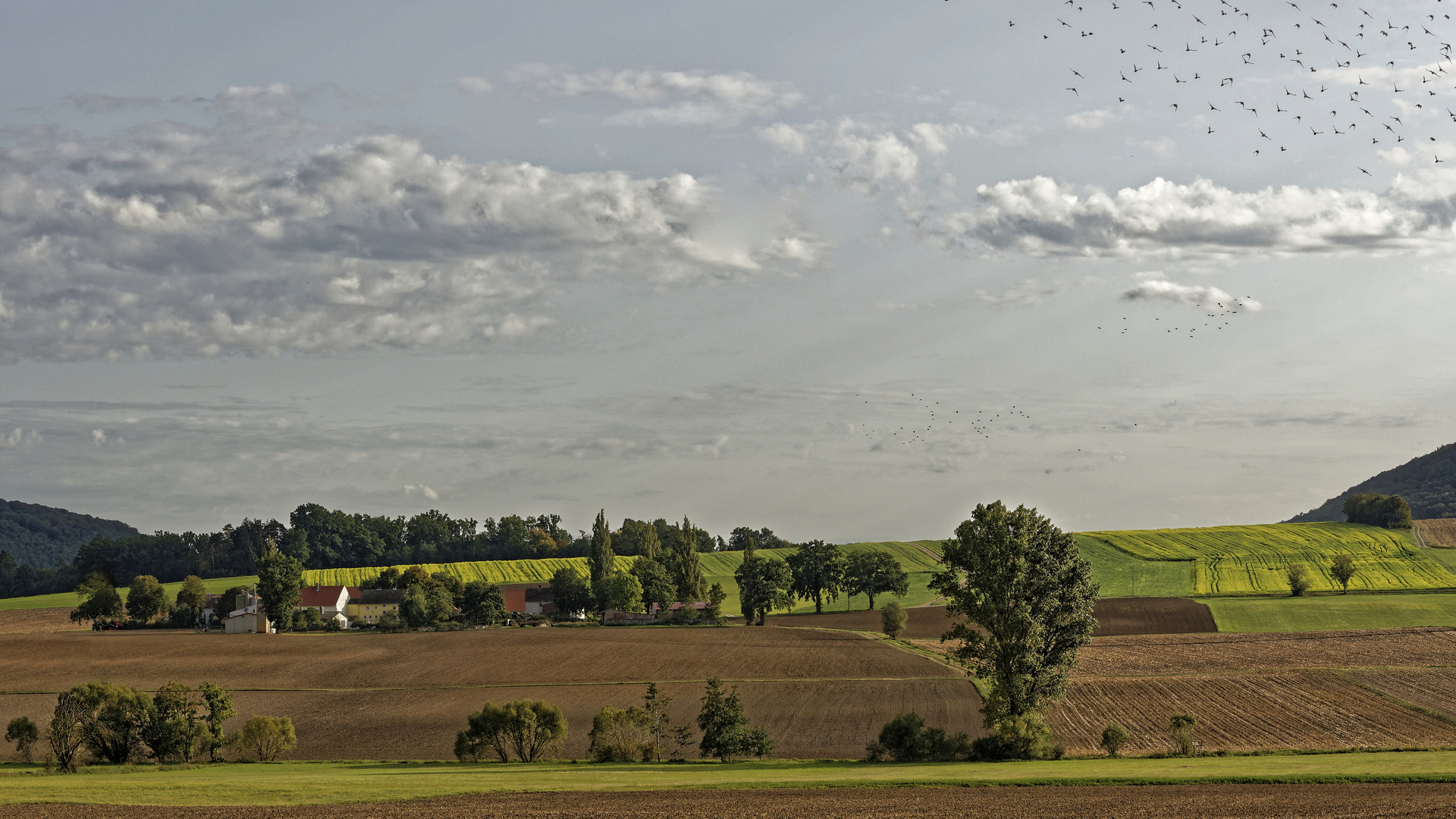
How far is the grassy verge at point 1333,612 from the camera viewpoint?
115250mm

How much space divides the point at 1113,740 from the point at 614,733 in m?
24.6

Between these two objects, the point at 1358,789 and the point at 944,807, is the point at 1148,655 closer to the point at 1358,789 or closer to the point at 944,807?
the point at 1358,789

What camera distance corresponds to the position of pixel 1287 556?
558 feet

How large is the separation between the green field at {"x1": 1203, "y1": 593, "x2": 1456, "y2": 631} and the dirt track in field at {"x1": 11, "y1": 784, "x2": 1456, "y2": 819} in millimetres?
84036

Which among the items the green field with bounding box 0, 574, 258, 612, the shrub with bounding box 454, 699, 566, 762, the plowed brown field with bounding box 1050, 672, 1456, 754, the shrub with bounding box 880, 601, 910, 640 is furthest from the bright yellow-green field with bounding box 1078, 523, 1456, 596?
the green field with bounding box 0, 574, 258, 612

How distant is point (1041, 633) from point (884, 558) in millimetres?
93934

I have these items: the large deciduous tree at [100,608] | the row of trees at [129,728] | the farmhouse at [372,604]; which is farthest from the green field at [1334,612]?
the large deciduous tree at [100,608]

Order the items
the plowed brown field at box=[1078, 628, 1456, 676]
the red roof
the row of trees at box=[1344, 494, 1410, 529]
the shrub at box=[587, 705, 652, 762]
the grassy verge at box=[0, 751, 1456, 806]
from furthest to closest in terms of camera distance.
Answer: the row of trees at box=[1344, 494, 1410, 529] < the red roof < the plowed brown field at box=[1078, 628, 1456, 676] < the shrub at box=[587, 705, 652, 762] < the grassy verge at box=[0, 751, 1456, 806]

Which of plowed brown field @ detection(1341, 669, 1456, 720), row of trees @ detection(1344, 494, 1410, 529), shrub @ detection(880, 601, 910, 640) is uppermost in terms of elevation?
row of trees @ detection(1344, 494, 1410, 529)

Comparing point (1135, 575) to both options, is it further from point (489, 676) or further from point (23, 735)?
point (23, 735)

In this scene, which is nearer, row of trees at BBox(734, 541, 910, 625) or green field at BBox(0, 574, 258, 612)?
row of trees at BBox(734, 541, 910, 625)

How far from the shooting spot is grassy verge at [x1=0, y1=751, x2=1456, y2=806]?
136 ft

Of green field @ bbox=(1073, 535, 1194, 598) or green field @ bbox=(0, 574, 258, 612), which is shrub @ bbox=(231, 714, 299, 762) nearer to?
green field @ bbox=(1073, 535, 1194, 598)

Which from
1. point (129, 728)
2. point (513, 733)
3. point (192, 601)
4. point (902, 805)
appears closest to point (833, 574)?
point (192, 601)
